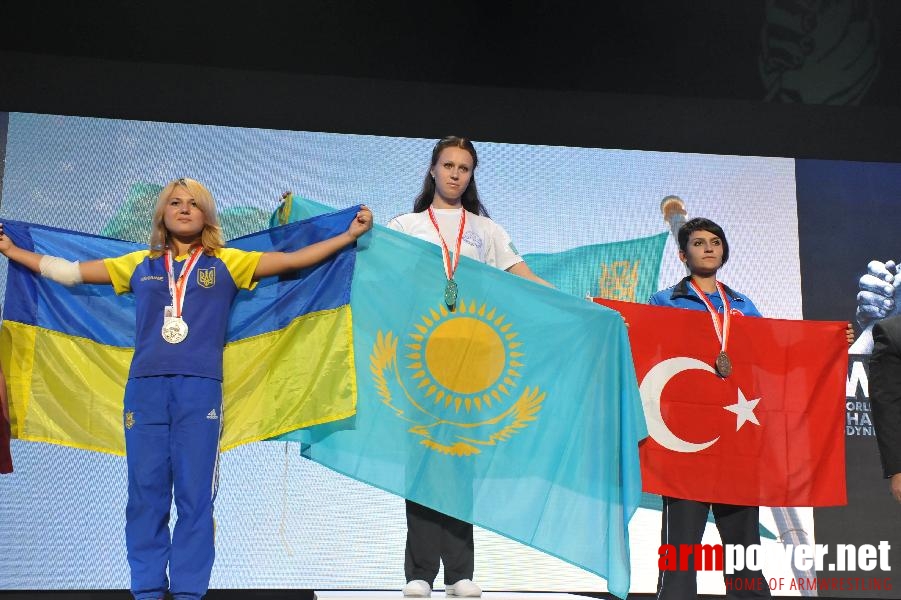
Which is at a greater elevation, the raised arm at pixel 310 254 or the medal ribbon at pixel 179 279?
the raised arm at pixel 310 254

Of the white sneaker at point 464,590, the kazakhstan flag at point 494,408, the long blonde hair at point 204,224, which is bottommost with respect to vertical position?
the white sneaker at point 464,590

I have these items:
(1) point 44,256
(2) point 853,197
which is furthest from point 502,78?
(1) point 44,256

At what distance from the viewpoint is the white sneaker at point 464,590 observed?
3.25m

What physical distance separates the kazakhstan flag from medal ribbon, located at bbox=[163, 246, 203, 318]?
60cm

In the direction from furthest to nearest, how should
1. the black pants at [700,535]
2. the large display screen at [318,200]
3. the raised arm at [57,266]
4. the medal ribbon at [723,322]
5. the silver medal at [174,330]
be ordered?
1. the large display screen at [318,200]
2. the medal ribbon at [723,322]
3. the black pants at [700,535]
4. the raised arm at [57,266]
5. the silver medal at [174,330]

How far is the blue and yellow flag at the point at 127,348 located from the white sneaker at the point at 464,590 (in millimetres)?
725

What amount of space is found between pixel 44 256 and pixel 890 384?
2.89m

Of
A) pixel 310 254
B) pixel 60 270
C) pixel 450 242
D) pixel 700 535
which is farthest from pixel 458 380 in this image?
pixel 60 270

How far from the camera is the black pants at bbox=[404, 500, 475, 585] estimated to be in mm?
3352

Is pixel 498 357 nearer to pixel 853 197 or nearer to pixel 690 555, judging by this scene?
pixel 690 555

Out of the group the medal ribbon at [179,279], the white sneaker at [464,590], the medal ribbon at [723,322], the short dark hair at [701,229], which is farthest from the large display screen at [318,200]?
the medal ribbon at [179,279]

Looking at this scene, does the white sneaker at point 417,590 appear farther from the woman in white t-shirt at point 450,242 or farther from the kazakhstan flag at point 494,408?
the kazakhstan flag at point 494,408

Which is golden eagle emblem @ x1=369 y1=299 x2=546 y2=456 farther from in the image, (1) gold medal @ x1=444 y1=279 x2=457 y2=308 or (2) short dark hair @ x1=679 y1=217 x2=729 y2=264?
(2) short dark hair @ x1=679 y1=217 x2=729 y2=264

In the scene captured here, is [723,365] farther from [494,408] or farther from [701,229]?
[494,408]
